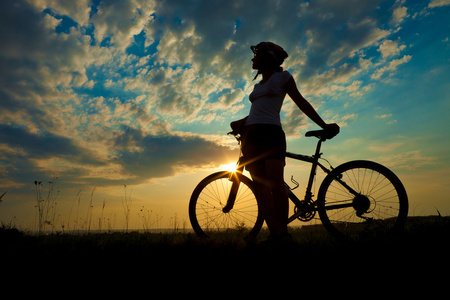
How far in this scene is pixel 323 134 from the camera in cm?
A: 427

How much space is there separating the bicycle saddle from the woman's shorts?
80 centimetres

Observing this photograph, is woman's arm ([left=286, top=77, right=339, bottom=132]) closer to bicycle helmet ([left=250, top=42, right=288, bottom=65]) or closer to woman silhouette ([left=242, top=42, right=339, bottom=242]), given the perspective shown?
woman silhouette ([left=242, top=42, right=339, bottom=242])

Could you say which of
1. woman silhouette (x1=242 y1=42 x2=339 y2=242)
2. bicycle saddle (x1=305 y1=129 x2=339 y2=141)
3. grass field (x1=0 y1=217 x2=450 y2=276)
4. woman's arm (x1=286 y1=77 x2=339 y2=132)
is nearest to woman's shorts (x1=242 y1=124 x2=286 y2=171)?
woman silhouette (x1=242 y1=42 x2=339 y2=242)

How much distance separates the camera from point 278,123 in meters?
3.77

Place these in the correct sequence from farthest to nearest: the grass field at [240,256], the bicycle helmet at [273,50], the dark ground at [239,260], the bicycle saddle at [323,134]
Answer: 1. the bicycle saddle at [323,134]
2. the bicycle helmet at [273,50]
3. the grass field at [240,256]
4. the dark ground at [239,260]

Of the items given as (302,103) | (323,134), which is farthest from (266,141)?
(323,134)

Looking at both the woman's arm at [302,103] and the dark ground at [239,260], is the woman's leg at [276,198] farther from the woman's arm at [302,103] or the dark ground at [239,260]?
the woman's arm at [302,103]

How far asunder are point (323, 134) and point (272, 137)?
104 cm

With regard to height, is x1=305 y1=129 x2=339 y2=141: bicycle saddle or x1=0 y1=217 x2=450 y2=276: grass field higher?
x1=305 y1=129 x2=339 y2=141: bicycle saddle

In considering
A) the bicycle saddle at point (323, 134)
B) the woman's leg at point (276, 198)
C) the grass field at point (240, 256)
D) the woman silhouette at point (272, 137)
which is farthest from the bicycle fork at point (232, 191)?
the bicycle saddle at point (323, 134)

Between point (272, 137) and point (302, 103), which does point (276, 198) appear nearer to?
point (272, 137)

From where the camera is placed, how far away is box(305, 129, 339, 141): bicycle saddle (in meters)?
4.13

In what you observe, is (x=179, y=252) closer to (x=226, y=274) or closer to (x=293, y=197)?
(x=226, y=274)

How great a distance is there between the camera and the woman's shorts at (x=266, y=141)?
12.2 feet
